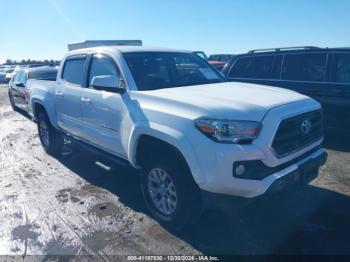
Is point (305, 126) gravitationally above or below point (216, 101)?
below

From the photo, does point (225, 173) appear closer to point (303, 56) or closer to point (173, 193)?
point (173, 193)

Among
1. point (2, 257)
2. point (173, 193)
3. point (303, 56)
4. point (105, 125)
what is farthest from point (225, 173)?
point (303, 56)

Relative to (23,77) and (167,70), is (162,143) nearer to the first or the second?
(167,70)

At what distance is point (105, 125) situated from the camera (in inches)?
174

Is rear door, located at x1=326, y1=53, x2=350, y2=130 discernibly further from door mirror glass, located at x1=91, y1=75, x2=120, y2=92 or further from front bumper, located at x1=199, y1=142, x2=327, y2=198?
door mirror glass, located at x1=91, y1=75, x2=120, y2=92

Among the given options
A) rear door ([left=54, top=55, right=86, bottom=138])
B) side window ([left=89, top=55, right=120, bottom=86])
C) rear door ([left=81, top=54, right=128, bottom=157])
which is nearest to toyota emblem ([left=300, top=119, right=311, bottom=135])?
rear door ([left=81, top=54, right=128, bottom=157])

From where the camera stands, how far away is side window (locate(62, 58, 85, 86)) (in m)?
5.21

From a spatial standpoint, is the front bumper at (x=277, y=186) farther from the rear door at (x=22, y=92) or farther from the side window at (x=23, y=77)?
the side window at (x=23, y=77)

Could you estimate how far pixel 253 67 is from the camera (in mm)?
7496

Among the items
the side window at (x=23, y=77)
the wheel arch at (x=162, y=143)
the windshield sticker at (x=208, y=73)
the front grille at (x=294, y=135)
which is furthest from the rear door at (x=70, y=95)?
the side window at (x=23, y=77)

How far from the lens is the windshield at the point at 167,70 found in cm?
413

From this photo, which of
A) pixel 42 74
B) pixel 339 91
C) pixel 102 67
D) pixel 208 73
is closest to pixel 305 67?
pixel 339 91

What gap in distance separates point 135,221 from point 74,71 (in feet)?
9.41

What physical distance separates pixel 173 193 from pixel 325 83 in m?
4.40
